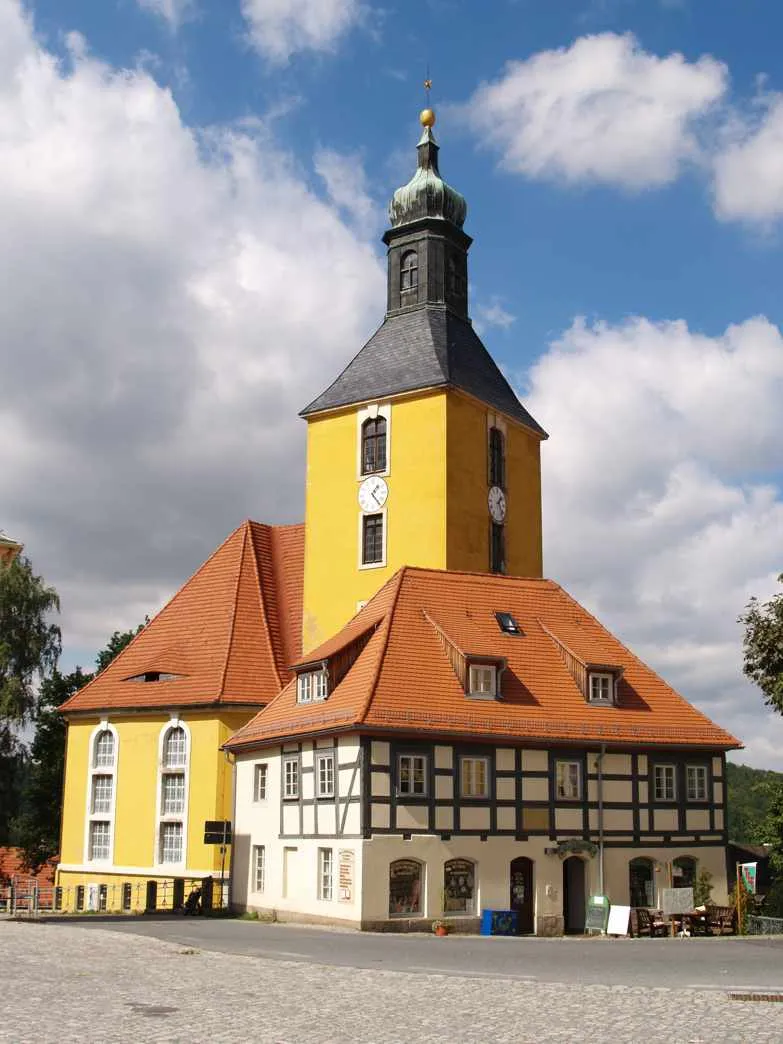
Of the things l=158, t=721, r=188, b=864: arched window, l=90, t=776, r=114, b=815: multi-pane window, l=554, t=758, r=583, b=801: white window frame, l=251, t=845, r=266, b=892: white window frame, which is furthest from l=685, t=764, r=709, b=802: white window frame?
l=90, t=776, r=114, b=815: multi-pane window

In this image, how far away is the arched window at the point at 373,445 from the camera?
39.3 meters

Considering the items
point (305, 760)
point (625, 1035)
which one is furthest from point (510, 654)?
point (625, 1035)

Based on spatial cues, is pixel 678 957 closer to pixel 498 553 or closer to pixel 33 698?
pixel 498 553

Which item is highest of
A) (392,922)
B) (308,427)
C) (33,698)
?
(308,427)

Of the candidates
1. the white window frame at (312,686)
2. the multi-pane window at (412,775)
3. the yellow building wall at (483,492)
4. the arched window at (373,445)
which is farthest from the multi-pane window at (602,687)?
the arched window at (373,445)

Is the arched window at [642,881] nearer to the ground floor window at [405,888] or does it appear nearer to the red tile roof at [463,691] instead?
the red tile roof at [463,691]

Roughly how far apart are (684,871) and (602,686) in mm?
4944

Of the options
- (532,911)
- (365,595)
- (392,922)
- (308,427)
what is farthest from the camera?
(308,427)

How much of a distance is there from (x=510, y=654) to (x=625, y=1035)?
804 inches

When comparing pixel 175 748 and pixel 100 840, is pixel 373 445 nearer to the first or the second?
pixel 175 748

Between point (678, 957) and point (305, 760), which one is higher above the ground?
point (305, 760)

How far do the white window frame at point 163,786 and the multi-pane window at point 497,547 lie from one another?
10.5m

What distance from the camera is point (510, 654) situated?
32156 millimetres

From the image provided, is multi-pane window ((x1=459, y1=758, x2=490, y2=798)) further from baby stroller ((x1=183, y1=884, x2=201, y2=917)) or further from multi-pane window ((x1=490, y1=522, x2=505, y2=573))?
multi-pane window ((x1=490, y1=522, x2=505, y2=573))
